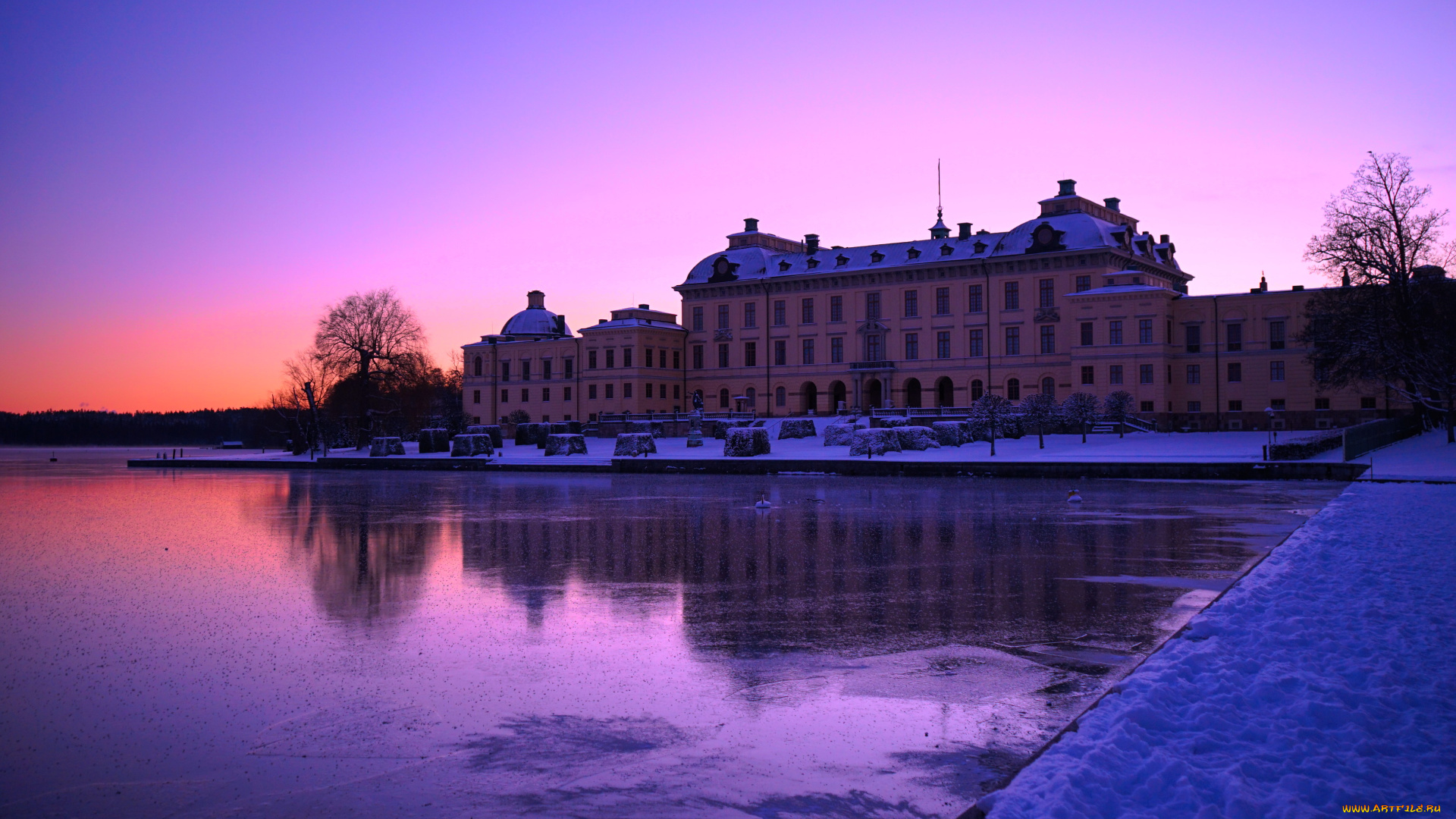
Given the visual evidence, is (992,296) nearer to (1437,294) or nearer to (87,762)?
(1437,294)

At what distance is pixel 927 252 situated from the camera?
69.6m

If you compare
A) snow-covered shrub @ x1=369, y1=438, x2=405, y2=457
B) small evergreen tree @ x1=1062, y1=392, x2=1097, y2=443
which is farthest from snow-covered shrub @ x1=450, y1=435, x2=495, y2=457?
small evergreen tree @ x1=1062, y1=392, x2=1097, y2=443

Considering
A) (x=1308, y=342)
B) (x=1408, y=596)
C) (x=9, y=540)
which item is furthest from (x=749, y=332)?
(x=1408, y=596)

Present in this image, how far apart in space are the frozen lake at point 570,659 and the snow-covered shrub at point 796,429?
35.1m

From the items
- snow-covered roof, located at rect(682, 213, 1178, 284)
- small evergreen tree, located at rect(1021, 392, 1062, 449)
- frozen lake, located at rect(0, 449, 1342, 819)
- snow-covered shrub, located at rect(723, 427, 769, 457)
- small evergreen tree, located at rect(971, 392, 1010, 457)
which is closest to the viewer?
frozen lake, located at rect(0, 449, 1342, 819)

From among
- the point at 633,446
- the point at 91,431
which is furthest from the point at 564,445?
the point at 91,431

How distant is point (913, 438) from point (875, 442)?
363 cm

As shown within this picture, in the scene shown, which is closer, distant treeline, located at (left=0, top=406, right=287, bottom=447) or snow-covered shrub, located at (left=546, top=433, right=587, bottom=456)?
snow-covered shrub, located at (left=546, top=433, right=587, bottom=456)

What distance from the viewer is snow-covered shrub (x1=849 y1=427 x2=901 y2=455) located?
131 ft

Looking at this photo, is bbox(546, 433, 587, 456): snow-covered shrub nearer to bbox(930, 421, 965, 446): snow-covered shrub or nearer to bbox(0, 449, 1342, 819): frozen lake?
bbox(930, 421, 965, 446): snow-covered shrub

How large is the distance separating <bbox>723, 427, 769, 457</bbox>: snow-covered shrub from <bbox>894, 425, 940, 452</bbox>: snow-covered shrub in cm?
535

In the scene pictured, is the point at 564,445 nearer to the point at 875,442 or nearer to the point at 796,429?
the point at 796,429

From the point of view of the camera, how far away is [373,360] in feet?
221

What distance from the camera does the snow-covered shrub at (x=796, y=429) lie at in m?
52.8
